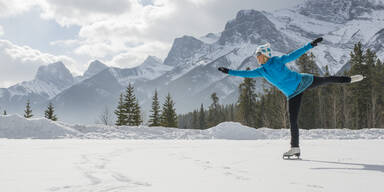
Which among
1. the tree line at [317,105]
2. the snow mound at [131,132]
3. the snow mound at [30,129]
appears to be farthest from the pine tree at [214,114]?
the snow mound at [30,129]

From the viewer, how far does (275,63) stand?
3.77m

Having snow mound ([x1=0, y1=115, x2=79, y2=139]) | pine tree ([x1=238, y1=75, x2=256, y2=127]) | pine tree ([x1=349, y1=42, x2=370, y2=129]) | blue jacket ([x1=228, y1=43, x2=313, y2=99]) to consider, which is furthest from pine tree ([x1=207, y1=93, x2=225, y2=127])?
blue jacket ([x1=228, y1=43, x2=313, y2=99])

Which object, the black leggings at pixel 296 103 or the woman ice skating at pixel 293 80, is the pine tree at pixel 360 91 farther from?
the black leggings at pixel 296 103

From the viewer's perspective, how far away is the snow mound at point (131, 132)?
11938 millimetres

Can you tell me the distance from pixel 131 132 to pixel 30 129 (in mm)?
4584

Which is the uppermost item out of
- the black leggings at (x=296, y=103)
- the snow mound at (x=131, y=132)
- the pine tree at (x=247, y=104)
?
the pine tree at (x=247, y=104)

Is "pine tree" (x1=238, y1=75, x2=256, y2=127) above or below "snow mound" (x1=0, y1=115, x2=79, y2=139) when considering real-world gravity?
above

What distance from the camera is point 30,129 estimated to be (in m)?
12.2

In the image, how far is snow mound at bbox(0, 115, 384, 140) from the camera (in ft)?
39.2

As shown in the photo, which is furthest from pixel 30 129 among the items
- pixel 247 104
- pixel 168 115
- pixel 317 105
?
pixel 317 105

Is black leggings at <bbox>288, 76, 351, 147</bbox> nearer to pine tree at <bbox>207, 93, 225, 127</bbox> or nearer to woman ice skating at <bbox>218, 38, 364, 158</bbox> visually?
woman ice skating at <bbox>218, 38, 364, 158</bbox>
